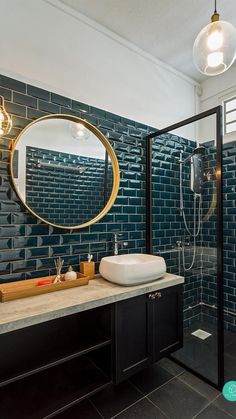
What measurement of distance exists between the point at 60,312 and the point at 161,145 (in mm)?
1940

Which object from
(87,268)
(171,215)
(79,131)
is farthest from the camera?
(171,215)

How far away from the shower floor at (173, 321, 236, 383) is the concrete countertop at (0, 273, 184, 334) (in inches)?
33.1

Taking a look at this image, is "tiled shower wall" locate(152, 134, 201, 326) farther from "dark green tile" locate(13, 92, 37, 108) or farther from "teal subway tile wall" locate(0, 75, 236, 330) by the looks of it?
"dark green tile" locate(13, 92, 37, 108)

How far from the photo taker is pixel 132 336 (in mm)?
1506

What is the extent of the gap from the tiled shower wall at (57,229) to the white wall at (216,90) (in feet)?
2.88

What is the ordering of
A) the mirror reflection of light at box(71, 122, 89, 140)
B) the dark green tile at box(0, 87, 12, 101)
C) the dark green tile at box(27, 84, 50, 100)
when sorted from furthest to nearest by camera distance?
the mirror reflection of light at box(71, 122, 89, 140)
the dark green tile at box(27, 84, 50, 100)
the dark green tile at box(0, 87, 12, 101)

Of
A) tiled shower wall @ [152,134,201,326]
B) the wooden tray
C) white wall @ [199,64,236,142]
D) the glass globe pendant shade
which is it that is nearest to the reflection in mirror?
the wooden tray

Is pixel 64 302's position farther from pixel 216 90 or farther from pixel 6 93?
pixel 216 90

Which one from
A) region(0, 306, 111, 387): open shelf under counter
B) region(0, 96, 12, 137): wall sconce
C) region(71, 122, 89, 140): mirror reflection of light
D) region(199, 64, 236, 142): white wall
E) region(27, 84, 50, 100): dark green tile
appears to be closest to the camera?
region(0, 306, 111, 387): open shelf under counter

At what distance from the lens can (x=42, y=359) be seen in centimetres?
128

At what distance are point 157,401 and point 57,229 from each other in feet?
4.68

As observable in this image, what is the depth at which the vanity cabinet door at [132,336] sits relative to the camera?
1430 millimetres

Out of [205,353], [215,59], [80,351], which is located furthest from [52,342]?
[215,59]

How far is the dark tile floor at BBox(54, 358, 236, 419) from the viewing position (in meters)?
1.45
